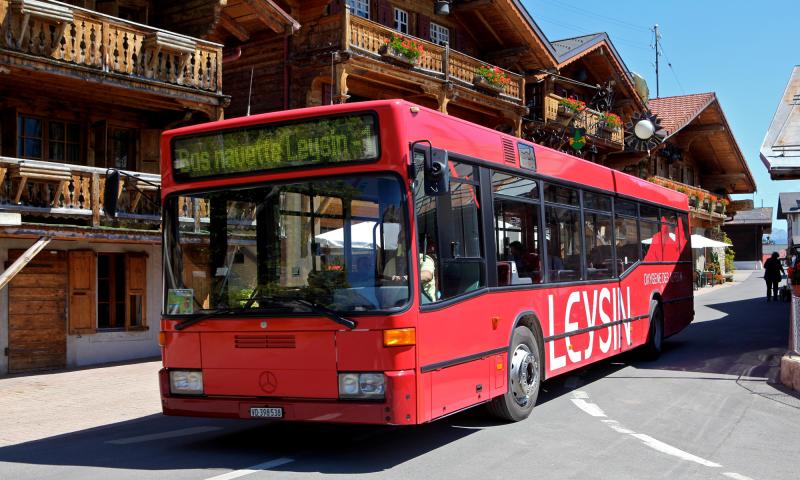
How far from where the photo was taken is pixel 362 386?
6.72 m

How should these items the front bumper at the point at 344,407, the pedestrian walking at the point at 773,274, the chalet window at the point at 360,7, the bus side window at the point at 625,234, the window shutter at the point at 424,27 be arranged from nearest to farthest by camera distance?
1. the front bumper at the point at 344,407
2. the bus side window at the point at 625,234
3. the chalet window at the point at 360,7
4. the window shutter at the point at 424,27
5. the pedestrian walking at the point at 773,274

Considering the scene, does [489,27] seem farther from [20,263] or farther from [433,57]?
[20,263]

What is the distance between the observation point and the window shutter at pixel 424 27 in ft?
88.2

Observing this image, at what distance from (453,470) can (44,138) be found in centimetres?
1383

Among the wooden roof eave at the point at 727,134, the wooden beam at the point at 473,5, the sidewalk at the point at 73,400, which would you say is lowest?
the sidewalk at the point at 73,400

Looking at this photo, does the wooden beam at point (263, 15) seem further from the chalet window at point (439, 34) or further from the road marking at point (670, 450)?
the road marking at point (670, 450)

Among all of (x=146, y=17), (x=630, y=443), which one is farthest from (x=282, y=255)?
(x=146, y=17)

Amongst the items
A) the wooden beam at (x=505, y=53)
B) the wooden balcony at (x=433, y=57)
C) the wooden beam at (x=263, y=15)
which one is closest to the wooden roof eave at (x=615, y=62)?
the wooden beam at (x=505, y=53)

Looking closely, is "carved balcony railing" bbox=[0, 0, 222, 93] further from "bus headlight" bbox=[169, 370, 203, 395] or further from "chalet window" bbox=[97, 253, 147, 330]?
"bus headlight" bbox=[169, 370, 203, 395]

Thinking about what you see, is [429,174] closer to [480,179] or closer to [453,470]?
[480,179]

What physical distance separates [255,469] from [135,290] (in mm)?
11980

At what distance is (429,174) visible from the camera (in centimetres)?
688

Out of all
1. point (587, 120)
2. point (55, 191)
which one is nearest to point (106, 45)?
point (55, 191)

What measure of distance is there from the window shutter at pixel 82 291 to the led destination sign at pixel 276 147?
9.78 metres
